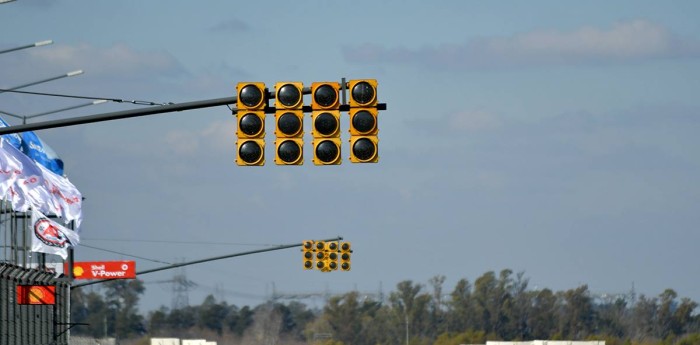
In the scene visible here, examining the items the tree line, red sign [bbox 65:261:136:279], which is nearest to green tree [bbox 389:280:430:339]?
the tree line

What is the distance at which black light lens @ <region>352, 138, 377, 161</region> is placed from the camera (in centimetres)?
2681

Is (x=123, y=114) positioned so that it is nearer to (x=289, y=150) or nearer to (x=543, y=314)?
(x=289, y=150)

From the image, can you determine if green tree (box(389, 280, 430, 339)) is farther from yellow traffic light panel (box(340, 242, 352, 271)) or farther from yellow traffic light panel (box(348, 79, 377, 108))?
yellow traffic light panel (box(348, 79, 377, 108))

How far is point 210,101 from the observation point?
27438mm

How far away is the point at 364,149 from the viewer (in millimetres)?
26859

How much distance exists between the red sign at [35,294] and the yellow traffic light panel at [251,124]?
28.1m

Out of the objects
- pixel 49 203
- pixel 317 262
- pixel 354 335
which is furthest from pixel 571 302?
pixel 49 203

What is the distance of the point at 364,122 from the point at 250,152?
203cm

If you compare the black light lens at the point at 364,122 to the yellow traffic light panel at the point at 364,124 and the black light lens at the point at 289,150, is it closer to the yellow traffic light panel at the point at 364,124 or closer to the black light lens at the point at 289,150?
the yellow traffic light panel at the point at 364,124

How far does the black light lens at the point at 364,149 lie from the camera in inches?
1056

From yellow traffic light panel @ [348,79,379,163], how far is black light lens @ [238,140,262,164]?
1.62 metres

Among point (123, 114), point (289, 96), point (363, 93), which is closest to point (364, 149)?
point (363, 93)

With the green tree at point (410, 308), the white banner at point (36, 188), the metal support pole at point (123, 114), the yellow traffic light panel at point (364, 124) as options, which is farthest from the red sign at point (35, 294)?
the green tree at point (410, 308)

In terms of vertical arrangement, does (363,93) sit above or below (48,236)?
below
